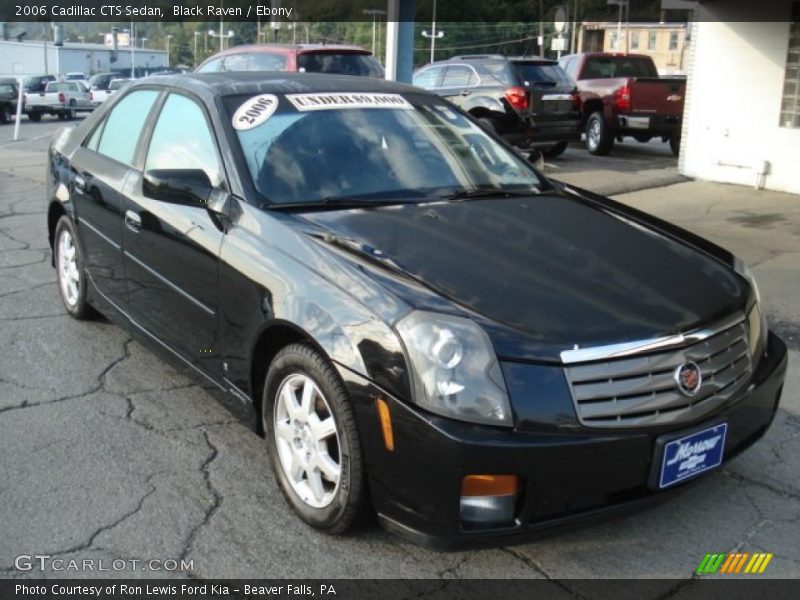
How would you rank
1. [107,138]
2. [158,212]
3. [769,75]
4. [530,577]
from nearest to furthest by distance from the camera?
[530,577], [158,212], [107,138], [769,75]

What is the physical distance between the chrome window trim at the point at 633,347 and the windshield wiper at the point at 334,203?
4.15 feet

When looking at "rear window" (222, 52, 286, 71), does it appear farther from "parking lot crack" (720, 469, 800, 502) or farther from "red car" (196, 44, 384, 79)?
"parking lot crack" (720, 469, 800, 502)

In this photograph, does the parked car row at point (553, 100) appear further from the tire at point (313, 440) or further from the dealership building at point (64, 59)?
the dealership building at point (64, 59)

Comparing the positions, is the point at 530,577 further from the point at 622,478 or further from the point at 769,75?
the point at 769,75

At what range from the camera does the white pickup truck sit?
30516 millimetres

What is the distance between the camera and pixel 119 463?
11.6ft

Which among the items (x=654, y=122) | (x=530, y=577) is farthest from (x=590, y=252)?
(x=654, y=122)

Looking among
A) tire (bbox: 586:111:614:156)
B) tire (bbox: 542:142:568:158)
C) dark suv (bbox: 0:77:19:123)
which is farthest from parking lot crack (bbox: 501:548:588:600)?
dark suv (bbox: 0:77:19:123)

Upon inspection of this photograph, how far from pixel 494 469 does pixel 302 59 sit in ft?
32.6

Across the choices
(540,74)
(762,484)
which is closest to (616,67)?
(540,74)

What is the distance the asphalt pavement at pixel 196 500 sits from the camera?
285cm

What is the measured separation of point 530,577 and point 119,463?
180cm

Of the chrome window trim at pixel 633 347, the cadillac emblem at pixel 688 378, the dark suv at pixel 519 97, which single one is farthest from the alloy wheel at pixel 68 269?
the dark suv at pixel 519 97

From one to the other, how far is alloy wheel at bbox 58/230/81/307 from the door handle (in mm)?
1094
